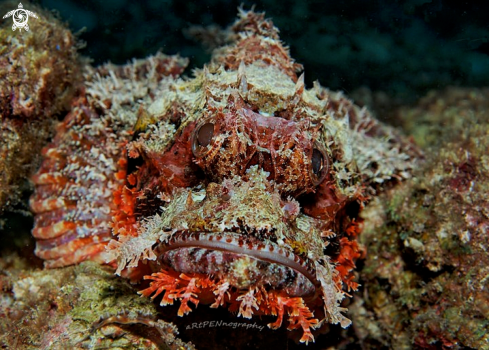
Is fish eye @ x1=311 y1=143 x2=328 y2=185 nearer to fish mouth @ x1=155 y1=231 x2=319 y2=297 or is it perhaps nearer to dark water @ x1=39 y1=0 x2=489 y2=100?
fish mouth @ x1=155 y1=231 x2=319 y2=297

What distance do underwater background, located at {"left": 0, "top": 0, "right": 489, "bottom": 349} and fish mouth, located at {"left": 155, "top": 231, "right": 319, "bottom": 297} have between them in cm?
69

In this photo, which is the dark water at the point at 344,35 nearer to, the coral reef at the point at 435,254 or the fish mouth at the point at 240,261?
the coral reef at the point at 435,254

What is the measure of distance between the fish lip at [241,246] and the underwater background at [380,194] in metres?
0.77

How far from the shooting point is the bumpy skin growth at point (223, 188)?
2492 mm

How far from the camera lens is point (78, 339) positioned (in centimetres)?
270

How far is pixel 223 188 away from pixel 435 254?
108 inches

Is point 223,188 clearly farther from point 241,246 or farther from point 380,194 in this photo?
point 380,194

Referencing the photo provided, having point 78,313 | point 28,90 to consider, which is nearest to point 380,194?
point 78,313

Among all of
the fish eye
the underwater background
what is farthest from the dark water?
the fish eye

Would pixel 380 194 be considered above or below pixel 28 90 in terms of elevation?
below

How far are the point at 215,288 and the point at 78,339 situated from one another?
1162 mm

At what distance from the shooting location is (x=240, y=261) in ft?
7.86

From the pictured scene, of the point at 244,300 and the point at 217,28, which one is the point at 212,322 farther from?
the point at 217,28

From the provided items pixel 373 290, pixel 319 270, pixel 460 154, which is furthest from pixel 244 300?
pixel 460 154
